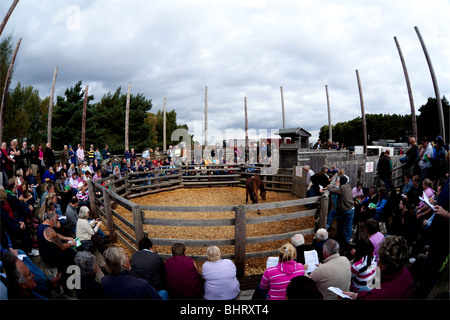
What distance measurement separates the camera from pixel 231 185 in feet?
47.5

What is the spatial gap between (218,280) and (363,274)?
183 centimetres

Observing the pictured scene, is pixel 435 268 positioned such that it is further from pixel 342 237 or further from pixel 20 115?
pixel 20 115

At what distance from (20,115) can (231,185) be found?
23.0 meters

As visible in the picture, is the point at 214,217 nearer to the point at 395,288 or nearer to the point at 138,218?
the point at 138,218

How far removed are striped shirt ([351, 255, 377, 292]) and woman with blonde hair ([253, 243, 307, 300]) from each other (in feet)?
2.89

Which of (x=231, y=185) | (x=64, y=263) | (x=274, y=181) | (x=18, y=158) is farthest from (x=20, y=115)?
(x=64, y=263)

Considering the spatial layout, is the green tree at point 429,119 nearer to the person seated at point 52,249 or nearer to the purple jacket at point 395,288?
the purple jacket at point 395,288

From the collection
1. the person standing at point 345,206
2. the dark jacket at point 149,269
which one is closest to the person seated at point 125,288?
the dark jacket at point 149,269

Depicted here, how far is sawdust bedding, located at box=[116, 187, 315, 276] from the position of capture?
5656 millimetres

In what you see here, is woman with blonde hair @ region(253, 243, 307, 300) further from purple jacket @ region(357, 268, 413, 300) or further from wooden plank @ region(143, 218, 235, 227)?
wooden plank @ region(143, 218, 235, 227)

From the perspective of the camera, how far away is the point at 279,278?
276 centimetres

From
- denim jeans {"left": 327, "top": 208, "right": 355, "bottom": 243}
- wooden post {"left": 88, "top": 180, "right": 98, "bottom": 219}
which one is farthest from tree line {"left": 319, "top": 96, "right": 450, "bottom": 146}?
wooden post {"left": 88, "top": 180, "right": 98, "bottom": 219}

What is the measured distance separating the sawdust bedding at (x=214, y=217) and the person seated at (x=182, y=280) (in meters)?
1.75

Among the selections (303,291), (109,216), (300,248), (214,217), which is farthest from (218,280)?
(214,217)
